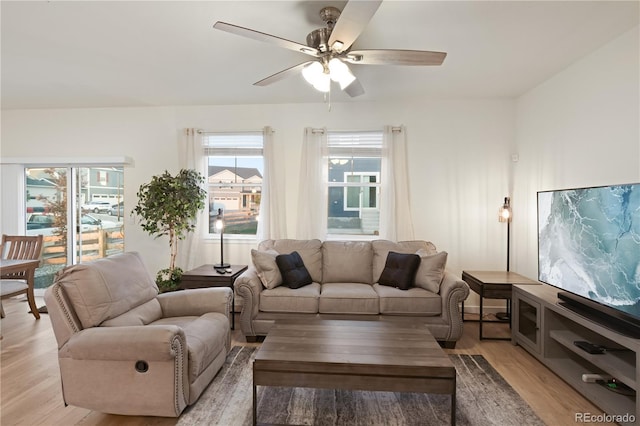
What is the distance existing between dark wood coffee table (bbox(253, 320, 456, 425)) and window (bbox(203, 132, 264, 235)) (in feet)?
8.00

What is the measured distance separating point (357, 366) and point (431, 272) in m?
1.62

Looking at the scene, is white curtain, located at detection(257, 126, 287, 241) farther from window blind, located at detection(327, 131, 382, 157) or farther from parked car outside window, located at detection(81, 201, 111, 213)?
parked car outside window, located at detection(81, 201, 111, 213)

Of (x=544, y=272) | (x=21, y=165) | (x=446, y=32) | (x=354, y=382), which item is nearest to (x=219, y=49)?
(x=446, y=32)

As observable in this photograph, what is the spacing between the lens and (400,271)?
3256mm

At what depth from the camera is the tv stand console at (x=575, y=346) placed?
193cm

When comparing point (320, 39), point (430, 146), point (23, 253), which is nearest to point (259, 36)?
point (320, 39)

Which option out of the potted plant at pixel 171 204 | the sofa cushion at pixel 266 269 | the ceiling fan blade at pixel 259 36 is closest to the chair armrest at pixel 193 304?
the sofa cushion at pixel 266 269

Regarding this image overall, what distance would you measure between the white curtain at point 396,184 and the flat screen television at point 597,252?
58.6 inches

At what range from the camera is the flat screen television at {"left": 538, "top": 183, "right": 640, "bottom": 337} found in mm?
1987

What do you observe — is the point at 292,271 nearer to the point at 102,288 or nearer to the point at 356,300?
the point at 356,300

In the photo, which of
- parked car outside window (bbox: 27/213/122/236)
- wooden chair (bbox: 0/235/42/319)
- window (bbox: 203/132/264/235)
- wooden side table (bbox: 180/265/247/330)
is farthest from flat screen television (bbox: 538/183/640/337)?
wooden chair (bbox: 0/235/42/319)

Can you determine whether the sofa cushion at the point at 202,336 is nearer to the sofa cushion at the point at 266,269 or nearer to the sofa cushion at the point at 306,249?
the sofa cushion at the point at 266,269

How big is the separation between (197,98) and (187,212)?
1442 millimetres

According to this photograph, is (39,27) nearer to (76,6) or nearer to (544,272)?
(76,6)
